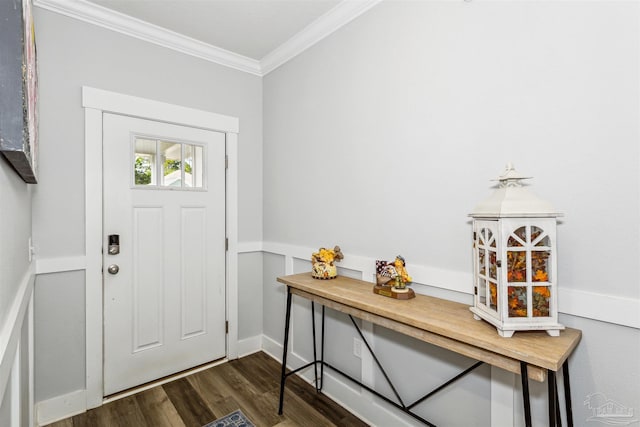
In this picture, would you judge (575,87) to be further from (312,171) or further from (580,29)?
(312,171)

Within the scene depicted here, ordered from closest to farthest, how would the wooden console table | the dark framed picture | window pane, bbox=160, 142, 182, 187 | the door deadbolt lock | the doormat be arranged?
the dark framed picture → the wooden console table → the doormat → the door deadbolt lock → window pane, bbox=160, 142, 182, 187

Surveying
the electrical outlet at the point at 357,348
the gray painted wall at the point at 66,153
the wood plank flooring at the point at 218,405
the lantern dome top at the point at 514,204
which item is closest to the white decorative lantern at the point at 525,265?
the lantern dome top at the point at 514,204

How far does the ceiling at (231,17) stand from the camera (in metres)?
1.97

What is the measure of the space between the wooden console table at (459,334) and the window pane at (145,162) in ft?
4.37

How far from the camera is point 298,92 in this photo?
240 cm

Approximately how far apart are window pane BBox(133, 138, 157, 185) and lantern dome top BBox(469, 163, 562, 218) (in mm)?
2136

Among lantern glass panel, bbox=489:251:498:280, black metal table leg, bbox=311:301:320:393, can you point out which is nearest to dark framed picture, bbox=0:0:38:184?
lantern glass panel, bbox=489:251:498:280

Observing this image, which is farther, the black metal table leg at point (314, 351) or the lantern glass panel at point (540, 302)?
the black metal table leg at point (314, 351)

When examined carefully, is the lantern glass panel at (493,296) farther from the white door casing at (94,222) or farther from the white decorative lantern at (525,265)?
the white door casing at (94,222)

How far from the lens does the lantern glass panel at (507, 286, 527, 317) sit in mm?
1056

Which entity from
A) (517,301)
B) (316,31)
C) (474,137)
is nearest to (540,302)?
(517,301)

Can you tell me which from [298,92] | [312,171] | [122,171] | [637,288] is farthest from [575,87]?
[122,171]

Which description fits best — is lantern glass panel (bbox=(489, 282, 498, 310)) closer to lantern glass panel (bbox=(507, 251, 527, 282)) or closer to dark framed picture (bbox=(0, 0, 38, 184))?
lantern glass panel (bbox=(507, 251, 527, 282))

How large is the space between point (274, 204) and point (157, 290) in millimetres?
1072
